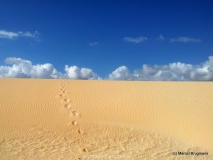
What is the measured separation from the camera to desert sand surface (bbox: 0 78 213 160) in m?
7.74

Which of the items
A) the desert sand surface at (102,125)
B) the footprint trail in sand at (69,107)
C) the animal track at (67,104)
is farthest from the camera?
the footprint trail in sand at (69,107)

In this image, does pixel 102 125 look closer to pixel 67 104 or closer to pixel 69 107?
pixel 69 107

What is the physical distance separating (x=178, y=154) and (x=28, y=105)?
798 cm

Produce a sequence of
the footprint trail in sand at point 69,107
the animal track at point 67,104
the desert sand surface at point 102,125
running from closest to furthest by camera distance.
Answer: the desert sand surface at point 102,125, the animal track at point 67,104, the footprint trail in sand at point 69,107

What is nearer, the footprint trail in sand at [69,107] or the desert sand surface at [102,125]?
the desert sand surface at [102,125]

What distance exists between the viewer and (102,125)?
9.93 metres

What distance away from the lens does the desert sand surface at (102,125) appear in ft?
25.4

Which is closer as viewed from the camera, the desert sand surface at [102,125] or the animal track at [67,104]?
the desert sand surface at [102,125]

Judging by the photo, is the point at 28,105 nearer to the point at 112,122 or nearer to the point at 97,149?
the point at 112,122

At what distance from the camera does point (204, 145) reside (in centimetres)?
887

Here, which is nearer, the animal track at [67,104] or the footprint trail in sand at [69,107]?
the animal track at [67,104]

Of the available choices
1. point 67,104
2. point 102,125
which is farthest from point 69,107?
point 102,125

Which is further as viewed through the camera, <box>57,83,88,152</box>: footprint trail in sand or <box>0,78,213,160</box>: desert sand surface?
<box>57,83,88,152</box>: footprint trail in sand

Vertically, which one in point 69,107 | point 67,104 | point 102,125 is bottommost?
point 102,125
